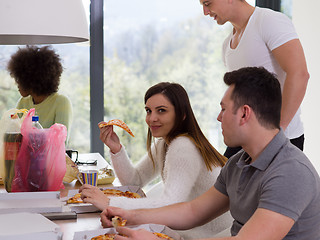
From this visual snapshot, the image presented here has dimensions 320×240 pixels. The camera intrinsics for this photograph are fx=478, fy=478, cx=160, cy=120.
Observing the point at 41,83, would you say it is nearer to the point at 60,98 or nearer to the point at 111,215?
the point at 60,98

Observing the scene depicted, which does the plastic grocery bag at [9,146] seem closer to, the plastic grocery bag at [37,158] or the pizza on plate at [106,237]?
the plastic grocery bag at [37,158]

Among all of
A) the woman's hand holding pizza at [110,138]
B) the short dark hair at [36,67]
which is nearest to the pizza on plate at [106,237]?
the woman's hand holding pizza at [110,138]

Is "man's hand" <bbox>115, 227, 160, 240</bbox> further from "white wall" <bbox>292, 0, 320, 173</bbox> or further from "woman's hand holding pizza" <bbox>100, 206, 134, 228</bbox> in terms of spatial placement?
"white wall" <bbox>292, 0, 320, 173</bbox>

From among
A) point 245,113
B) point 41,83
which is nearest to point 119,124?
point 245,113

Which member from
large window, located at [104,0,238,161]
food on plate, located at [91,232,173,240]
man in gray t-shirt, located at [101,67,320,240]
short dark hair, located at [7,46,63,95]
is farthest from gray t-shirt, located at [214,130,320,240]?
large window, located at [104,0,238,161]

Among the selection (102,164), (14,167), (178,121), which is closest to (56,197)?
(14,167)

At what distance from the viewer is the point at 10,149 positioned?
170cm

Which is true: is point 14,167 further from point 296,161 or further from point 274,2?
point 274,2

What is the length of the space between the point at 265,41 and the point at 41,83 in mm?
1710

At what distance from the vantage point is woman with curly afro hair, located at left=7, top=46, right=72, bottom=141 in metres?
3.02

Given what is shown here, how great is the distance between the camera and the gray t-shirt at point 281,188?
46.1 inches

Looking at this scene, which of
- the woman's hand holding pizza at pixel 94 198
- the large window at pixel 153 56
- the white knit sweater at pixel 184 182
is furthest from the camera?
the large window at pixel 153 56

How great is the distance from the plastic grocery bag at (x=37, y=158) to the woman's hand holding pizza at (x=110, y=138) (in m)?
0.34

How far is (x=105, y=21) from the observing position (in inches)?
152
